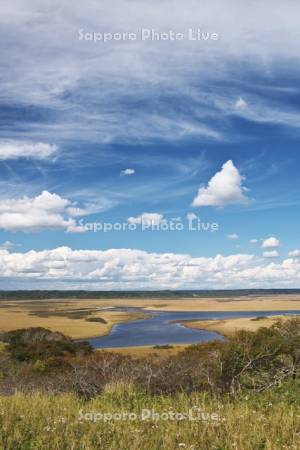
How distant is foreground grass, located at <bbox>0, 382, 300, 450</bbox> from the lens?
252 inches

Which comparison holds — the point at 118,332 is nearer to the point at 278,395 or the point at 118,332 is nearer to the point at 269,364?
the point at 269,364

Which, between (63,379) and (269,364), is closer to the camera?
(63,379)

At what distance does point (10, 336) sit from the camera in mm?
42500

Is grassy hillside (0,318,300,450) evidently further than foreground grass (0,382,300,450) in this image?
Yes

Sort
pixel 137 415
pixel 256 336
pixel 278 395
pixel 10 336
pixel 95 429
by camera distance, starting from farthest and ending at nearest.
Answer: pixel 10 336
pixel 256 336
pixel 278 395
pixel 137 415
pixel 95 429

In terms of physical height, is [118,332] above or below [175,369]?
below

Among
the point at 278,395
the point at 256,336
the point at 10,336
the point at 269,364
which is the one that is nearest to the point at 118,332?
the point at 10,336

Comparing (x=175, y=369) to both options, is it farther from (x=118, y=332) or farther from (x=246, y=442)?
(x=118, y=332)

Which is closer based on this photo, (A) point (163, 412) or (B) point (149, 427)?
→ (B) point (149, 427)

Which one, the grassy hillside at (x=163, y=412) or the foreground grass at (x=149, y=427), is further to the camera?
the grassy hillside at (x=163, y=412)

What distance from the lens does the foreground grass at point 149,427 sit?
21.0 ft

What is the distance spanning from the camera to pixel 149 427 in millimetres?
7625

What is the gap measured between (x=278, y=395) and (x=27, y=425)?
16.9 ft

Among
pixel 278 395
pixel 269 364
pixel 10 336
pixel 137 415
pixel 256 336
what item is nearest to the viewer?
pixel 137 415
